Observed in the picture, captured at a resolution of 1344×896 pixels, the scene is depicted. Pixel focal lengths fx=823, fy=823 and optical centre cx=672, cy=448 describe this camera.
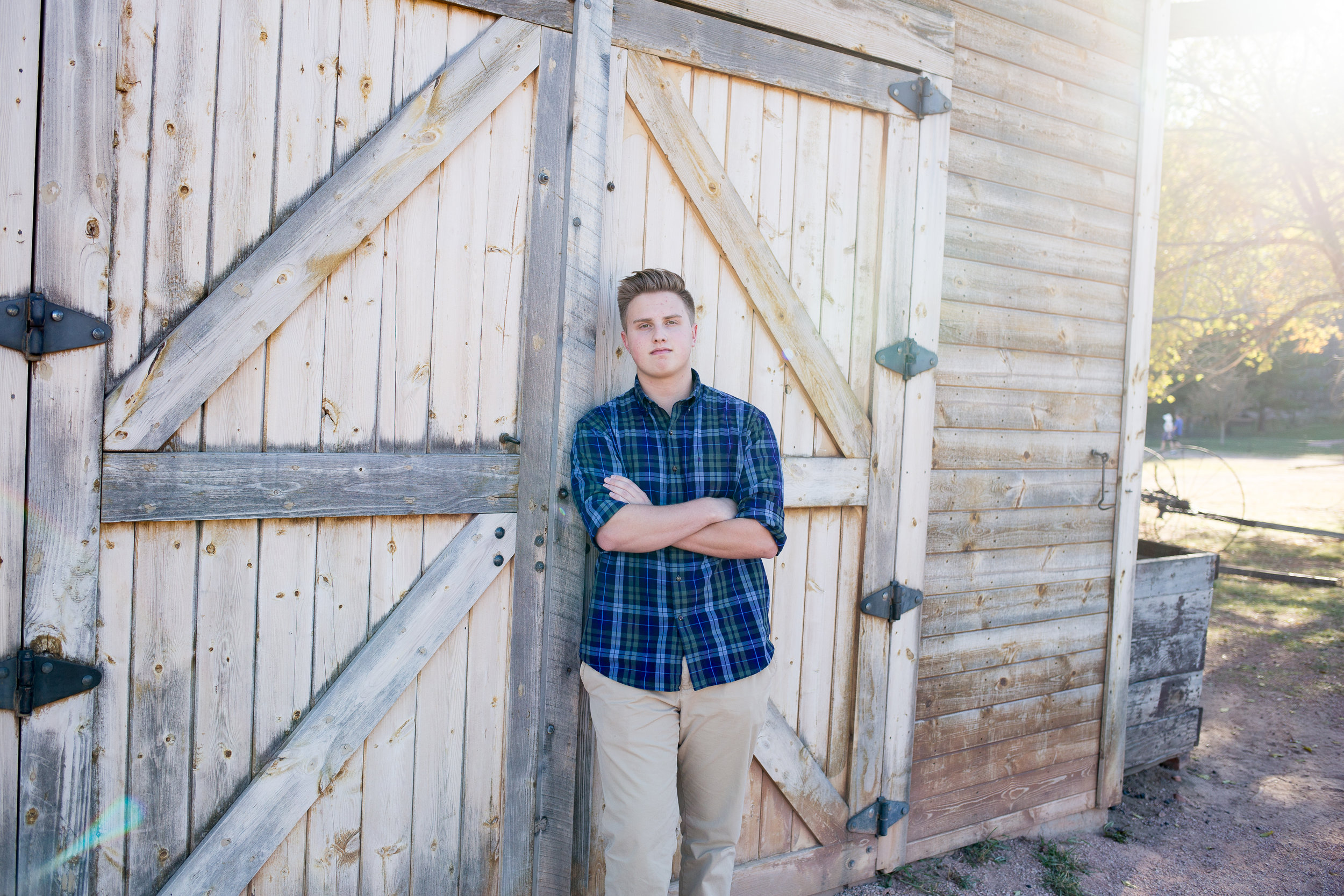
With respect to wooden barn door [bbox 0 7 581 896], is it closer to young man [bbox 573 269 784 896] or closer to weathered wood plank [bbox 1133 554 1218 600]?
young man [bbox 573 269 784 896]

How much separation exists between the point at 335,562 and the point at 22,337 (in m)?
0.89

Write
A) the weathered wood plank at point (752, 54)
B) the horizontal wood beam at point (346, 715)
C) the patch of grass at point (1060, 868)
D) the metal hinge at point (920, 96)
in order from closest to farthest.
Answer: the horizontal wood beam at point (346, 715)
the weathered wood plank at point (752, 54)
the metal hinge at point (920, 96)
the patch of grass at point (1060, 868)

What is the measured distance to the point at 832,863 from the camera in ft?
10.3

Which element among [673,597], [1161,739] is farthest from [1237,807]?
[673,597]

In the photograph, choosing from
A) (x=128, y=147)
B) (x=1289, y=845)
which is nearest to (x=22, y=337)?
(x=128, y=147)

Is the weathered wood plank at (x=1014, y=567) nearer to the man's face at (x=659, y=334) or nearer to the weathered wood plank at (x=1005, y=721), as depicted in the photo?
the weathered wood plank at (x=1005, y=721)

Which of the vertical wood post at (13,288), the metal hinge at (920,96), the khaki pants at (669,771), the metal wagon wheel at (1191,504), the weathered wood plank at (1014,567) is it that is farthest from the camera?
the metal wagon wheel at (1191,504)

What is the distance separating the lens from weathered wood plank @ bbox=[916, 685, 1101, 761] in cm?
338

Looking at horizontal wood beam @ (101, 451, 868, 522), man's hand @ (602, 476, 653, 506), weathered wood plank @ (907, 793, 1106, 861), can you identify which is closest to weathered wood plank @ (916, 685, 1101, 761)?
weathered wood plank @ (907, 793, 1106, 861)

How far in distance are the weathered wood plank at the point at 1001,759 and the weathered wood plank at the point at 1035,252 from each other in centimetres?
205

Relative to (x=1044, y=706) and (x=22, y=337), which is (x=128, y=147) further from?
(x=1044, y=706)

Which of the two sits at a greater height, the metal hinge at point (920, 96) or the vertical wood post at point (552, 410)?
the metal hinge at point (920, 96)

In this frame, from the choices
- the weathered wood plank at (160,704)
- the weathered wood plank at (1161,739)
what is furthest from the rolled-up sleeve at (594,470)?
the weathered wood plank at (1161,739)

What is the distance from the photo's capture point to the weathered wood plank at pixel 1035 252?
3314 mm
